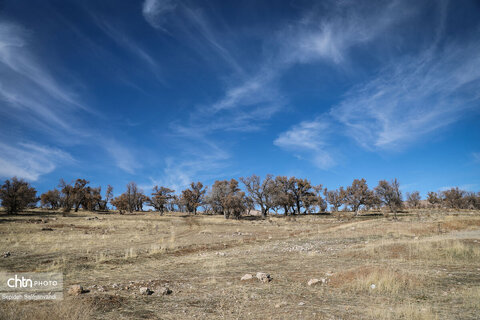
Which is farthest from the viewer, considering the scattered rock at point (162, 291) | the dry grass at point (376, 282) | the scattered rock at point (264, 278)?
the scattered rock at point (264, 278)

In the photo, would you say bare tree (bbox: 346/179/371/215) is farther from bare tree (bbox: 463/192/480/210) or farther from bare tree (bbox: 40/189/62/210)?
bare tree (bbox: 40/189/62/210)

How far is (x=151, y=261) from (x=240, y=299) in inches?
372

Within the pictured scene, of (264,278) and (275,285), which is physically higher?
(264,278)

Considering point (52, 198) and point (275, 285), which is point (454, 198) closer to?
point (275, 285)

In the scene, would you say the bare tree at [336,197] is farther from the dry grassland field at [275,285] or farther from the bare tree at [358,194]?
the dry grassland field at [275,285]

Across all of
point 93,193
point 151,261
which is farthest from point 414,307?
point 93,193

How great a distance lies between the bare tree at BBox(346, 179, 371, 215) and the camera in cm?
6353

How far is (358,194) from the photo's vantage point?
63.9 metres

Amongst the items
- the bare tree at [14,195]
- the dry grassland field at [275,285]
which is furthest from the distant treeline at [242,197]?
the dry grassland field at [275,285]

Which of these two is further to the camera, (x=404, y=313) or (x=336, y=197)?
(x=336, y=197)

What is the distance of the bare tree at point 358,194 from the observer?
6353 centimetres

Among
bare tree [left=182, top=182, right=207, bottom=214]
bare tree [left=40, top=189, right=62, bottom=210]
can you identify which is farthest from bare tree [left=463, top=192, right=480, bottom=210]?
bare tree [left=40, top=189, right=62, bottom=210]

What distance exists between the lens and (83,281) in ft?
34.1

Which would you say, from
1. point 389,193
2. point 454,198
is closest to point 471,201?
point 454,198
